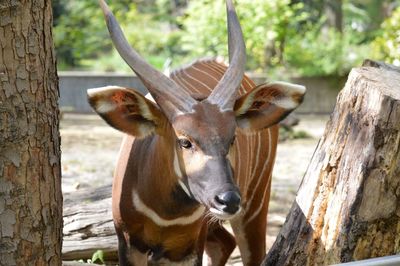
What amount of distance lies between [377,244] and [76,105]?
1439 cm

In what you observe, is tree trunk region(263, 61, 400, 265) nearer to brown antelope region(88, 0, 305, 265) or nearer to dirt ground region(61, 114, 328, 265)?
brown antelope region(88, 0, 305, 265)

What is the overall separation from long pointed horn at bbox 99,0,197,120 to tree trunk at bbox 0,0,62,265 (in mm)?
560

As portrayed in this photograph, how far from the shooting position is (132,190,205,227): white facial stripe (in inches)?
151

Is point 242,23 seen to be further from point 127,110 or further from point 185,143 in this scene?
point 185,143

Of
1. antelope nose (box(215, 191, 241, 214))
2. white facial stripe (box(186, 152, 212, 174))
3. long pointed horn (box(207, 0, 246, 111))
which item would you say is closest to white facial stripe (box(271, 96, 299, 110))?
long pointed horn (box(207, 0, 246, 111))

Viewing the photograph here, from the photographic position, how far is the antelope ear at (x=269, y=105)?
148 inches

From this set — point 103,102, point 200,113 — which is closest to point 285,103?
point 200,113

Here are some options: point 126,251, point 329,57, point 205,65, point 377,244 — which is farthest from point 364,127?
point 329,57

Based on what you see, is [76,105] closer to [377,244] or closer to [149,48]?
[149,48]

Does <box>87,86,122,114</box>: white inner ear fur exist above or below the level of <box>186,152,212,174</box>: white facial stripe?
above

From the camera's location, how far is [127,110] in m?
3.60

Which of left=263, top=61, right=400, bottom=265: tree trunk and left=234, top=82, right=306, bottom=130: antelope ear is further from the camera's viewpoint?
left=234, top=82, right=306, bottom=130: antelope ear

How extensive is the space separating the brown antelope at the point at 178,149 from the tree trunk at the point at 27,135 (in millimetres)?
476

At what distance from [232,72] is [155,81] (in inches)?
15.5
